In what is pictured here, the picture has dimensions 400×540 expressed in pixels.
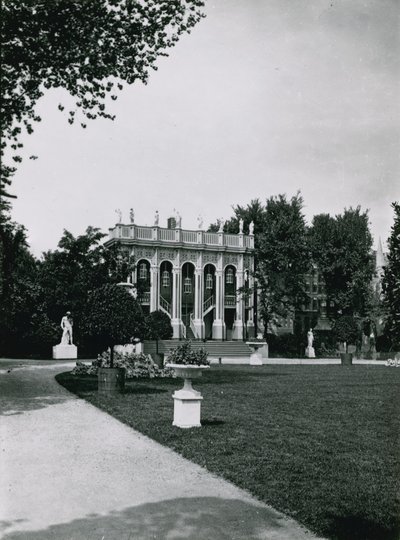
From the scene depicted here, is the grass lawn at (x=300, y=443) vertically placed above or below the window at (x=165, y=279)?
below

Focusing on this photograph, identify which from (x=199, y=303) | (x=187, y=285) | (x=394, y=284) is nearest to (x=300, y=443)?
(x=394, y=284)

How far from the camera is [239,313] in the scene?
51281mm

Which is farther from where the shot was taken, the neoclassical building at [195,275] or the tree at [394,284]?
the neoclassical building at [195,275]

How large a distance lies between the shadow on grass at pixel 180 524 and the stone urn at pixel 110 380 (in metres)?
8.65

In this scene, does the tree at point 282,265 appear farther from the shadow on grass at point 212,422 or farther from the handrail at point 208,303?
the shadow on grass at point 212,422

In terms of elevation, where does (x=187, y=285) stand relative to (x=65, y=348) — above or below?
above

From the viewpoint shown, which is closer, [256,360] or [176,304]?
[256,360]

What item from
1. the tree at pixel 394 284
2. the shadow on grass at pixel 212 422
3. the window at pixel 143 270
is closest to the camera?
the tree at pixel 394 284

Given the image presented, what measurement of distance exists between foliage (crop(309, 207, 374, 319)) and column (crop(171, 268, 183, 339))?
36.8ft

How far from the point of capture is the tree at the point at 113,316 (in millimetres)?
14864

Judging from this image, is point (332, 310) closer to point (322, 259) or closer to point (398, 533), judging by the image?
point (322, 259)

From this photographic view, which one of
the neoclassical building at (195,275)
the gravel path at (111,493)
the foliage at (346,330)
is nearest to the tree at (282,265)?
the neoclassical building at (195,275)

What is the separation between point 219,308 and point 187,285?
3.19 meters

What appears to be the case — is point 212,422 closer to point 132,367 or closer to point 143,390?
point 143,390
